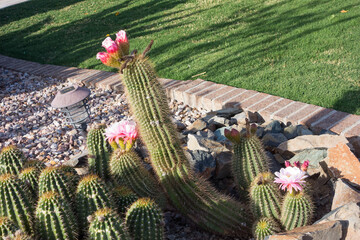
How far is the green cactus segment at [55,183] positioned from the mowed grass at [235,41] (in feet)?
9.22

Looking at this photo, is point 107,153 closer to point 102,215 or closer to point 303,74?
point 102,215

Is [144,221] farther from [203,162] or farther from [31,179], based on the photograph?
[203,162]

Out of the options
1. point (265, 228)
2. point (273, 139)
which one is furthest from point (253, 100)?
point (265, 228)

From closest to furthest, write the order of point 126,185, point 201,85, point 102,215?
point 102,215, point 126,185, point 201,85

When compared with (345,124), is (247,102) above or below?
above

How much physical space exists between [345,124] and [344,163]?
0.97 metres

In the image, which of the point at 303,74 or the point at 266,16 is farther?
the point at 266,16

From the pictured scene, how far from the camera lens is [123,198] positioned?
2.35 metres

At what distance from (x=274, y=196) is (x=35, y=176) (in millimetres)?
1545

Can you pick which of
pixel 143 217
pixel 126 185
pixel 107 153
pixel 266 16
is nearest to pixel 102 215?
pixel 143 217

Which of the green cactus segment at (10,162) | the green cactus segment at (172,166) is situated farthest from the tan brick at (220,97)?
the green cactus segment at (10,162)

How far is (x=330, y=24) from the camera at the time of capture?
5.89 m

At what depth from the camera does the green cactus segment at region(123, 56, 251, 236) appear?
2.35 metres

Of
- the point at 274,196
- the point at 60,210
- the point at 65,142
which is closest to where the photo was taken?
the point at 60,210
